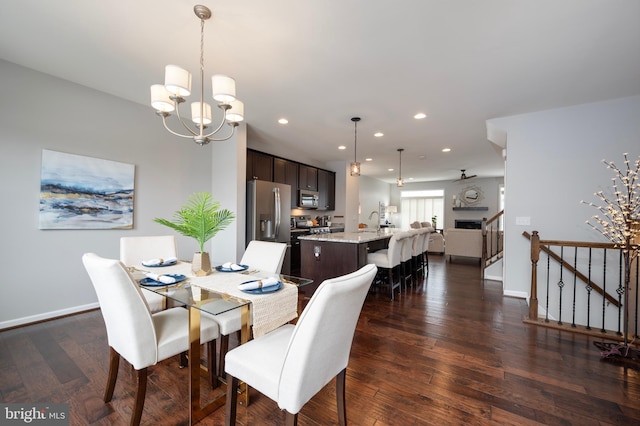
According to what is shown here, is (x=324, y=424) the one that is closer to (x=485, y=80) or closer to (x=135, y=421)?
(x=135, y=421)

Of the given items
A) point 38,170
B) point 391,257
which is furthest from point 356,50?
point 38,170

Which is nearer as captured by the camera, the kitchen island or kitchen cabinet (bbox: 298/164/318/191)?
the kitchen island

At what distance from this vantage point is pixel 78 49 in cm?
242

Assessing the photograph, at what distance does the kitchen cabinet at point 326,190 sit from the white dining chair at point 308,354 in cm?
563

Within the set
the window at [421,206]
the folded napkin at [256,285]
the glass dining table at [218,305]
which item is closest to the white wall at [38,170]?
the glass dining table at [218,305]

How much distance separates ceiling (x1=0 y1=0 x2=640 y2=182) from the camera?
1910mm

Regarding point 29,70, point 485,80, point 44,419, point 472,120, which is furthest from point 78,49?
point 472,120

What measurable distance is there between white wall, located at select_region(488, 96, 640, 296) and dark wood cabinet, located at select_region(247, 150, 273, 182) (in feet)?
12.8

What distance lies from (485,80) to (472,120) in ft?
4.34

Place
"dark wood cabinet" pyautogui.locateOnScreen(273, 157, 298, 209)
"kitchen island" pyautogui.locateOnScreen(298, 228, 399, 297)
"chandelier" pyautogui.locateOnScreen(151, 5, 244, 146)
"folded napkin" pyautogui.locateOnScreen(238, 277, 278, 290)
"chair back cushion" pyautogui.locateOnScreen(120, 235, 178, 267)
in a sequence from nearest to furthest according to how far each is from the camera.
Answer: "folded napkin" pyautogui.locateOnScreen(238, 277, 278, 290), "chandelier" pyautogui.locateOnScreen(151, 5, 244, 146), "chair back cushion" pyautogui.locateOnScreen(120, 235, 178, 267), "kitchen island" pyautogui.locateOnScreen(298, 228, 399, 297), "dark wood cabinet" pyautogui.locateOnScreen(273, 157, 298, 209)

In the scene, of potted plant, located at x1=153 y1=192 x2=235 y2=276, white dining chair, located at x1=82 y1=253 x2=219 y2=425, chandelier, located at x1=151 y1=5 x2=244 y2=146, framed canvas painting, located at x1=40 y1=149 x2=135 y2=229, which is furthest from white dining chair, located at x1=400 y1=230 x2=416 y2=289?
framed canvas painting, located at x1=40 y1=149 x2=135 y2=229

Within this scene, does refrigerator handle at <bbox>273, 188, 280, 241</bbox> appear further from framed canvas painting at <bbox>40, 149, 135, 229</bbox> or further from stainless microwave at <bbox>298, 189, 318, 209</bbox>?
framed canvas painting at <bbox>40, 149, 135, 229</bbox>

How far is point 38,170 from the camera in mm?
2867

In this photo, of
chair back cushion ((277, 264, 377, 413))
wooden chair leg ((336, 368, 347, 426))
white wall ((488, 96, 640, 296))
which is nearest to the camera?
chair back cushion ((277, 264, 377, 413))
